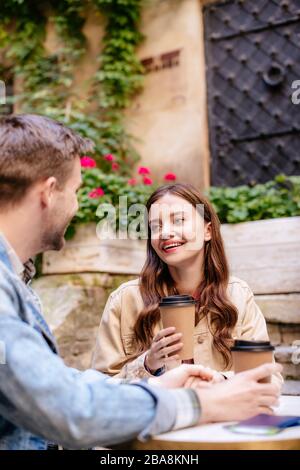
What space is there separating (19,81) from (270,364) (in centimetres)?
601

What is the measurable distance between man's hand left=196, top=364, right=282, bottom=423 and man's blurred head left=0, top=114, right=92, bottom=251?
23.5 inches

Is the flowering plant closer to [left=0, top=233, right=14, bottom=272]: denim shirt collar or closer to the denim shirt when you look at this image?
[left=0, top=233, right=14, bottom=272]: denim shirt collar

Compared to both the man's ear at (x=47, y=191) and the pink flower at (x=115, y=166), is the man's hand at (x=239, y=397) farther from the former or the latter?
the pink flower at (x=115, y=166)

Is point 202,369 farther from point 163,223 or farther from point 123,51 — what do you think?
point 123,51

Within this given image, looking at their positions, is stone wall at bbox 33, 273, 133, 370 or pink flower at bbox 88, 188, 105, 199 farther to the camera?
pink flower at bbox 88, 188, 105, 199

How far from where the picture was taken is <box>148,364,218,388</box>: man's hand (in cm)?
163

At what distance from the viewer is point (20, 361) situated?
119 centimetres

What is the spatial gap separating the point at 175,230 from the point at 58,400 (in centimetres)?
134

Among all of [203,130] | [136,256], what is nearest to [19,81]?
[203,130]

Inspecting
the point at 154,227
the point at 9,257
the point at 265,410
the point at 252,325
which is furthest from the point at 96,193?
the point at 265,410

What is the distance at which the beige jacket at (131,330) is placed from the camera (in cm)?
232

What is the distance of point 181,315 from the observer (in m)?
1.75

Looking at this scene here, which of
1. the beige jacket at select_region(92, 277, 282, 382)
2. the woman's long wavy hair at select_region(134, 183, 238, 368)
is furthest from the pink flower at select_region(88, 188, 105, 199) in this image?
the beige jacket at select_region(92, 277, 282, 382)

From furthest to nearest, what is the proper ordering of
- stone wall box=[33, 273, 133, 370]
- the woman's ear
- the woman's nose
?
stone wall box=[33, 273, 133, 370], the woman's ear, the woman's nose
